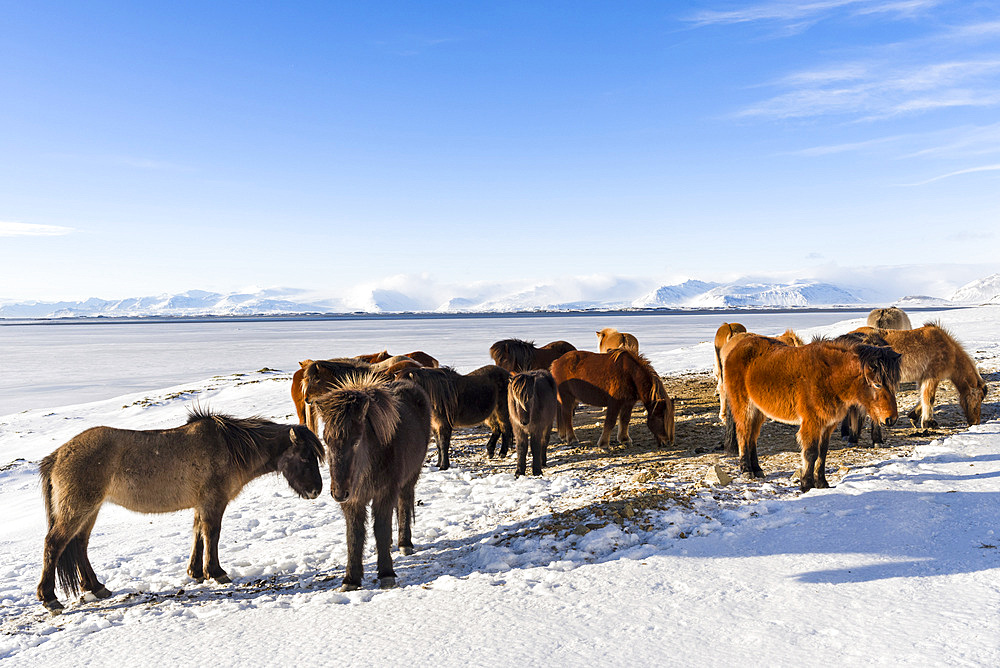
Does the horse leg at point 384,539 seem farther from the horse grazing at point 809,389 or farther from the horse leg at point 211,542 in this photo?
the horse grazing at point 809,389

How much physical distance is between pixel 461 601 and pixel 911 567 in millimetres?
3450

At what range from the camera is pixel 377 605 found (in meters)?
4.45

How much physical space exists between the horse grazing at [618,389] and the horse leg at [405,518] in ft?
15.1

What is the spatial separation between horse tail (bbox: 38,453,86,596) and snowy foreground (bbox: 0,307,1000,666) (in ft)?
0.69

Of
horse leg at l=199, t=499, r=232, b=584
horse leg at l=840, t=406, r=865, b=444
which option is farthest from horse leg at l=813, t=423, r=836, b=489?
horse leg at l=199, t=499, r=232, b=584

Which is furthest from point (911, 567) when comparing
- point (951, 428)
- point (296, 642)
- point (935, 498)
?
point (951, 428)

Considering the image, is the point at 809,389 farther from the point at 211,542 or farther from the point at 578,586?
the point at 211,542

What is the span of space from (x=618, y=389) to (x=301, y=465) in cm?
574

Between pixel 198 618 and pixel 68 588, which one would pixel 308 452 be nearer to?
pixel 198 618

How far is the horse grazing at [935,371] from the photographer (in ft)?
31.1

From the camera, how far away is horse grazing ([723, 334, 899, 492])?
20.4ft

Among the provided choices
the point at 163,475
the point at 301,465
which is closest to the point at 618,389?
the point at 301,465

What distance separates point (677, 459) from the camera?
8.84m


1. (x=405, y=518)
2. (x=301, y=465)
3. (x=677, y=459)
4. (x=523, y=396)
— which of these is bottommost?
(x=677, y=459)
